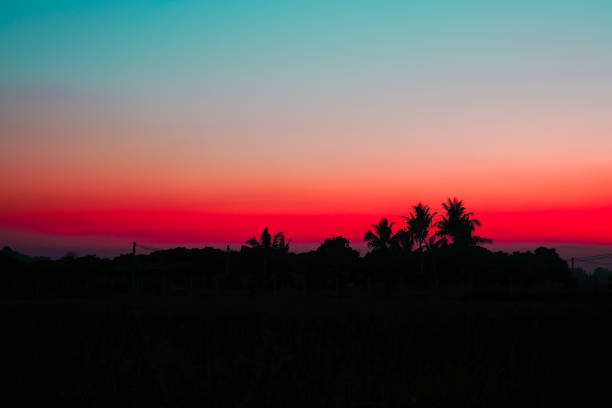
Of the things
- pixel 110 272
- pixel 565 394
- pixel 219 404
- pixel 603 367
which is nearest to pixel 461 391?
pixel 565 394

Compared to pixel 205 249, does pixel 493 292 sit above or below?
below

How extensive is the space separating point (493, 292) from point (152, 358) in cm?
2905

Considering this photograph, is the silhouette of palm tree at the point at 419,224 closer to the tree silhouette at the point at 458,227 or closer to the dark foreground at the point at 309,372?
the tree silhouette at the point at 458,227

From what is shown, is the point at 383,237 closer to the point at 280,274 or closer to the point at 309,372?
the point at 280,274

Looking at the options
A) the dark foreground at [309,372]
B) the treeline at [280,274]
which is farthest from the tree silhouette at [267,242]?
the dark foreground at [309,372]

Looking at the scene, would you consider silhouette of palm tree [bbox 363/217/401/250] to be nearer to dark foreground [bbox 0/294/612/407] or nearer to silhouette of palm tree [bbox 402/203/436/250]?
silhouette of palm tree [bbox 402/203/436/250]

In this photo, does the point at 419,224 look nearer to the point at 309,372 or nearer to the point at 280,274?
the point at 280,274

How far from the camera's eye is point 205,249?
5953 centimetres

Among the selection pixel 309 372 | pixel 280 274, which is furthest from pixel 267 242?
pixel 309 372

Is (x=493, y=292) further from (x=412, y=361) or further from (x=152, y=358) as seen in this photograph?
(x=152, y=358)

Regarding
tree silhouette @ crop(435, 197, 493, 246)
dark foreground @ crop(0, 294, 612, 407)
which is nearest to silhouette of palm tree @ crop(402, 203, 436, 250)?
tree silhouette @ crop(435, 197, 493, 246)

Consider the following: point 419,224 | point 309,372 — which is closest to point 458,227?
point 419,224

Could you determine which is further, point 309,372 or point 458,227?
point 458,227

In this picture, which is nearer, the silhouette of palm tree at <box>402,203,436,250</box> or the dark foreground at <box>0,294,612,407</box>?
the dark foreground at <box>0,294,612,407</box>
